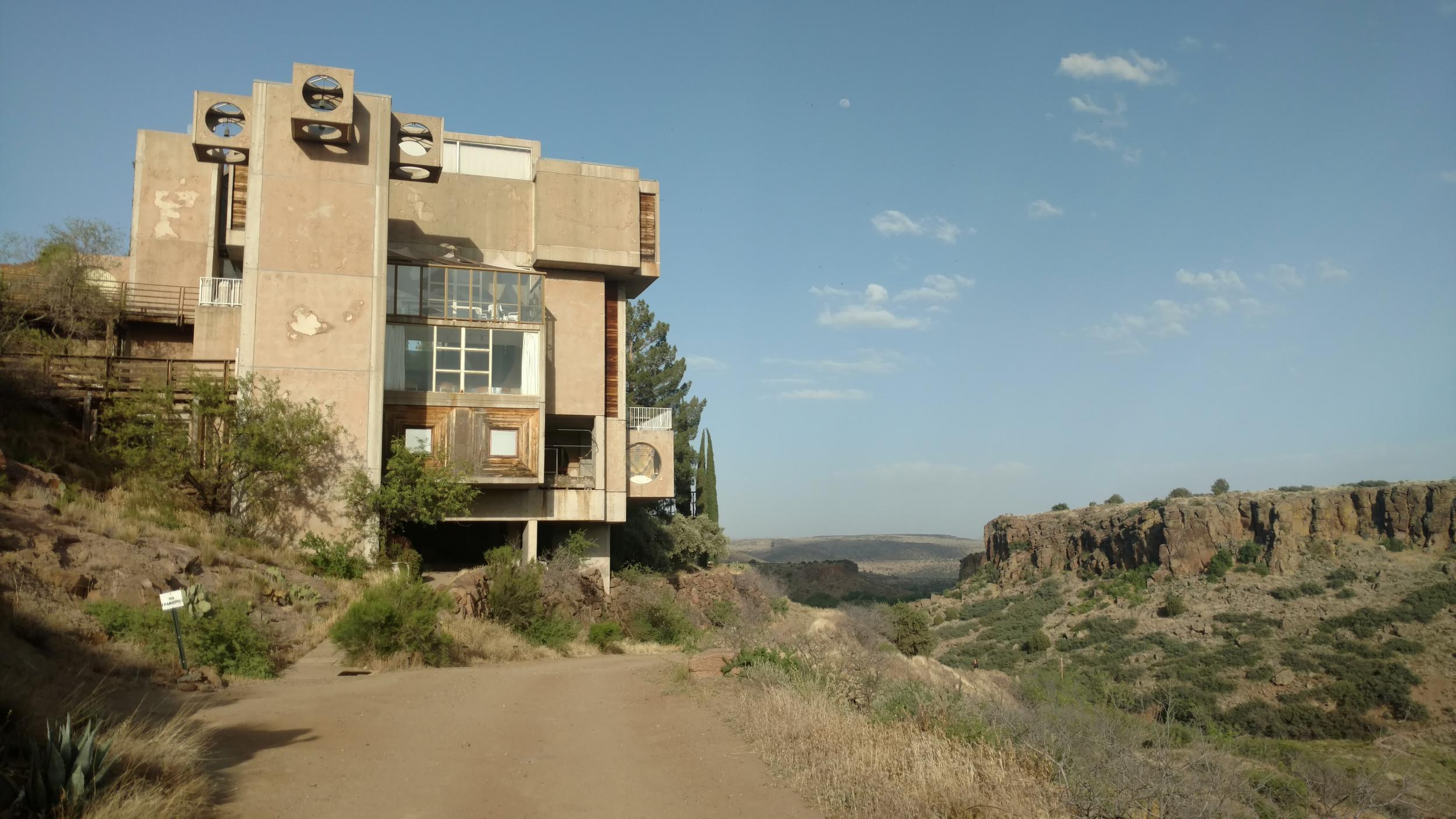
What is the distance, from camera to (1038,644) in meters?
53.8

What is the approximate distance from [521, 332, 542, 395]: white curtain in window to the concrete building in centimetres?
5

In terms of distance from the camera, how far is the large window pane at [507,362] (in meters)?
27.7

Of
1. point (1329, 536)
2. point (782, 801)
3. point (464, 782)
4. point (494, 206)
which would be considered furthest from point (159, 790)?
point (1329, 536)

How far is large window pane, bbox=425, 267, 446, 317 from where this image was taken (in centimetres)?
2734

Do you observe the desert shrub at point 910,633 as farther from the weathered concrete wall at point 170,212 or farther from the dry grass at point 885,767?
the weathered concrete wall at point 170,212

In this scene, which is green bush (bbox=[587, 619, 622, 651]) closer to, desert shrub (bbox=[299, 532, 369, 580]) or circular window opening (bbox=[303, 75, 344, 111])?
desert shrub (bbox=[299, 532, 369, 580])

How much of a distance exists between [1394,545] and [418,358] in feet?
174

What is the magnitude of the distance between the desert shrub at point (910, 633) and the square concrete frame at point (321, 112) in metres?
27.2

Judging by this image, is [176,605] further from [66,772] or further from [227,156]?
[227,156]

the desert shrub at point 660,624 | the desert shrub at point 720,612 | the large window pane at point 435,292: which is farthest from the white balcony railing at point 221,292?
the desert shrub at point 720,612

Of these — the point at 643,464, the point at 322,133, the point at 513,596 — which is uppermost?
the point at 322,133

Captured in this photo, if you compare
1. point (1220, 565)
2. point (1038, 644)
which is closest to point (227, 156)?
point (1038, 644)

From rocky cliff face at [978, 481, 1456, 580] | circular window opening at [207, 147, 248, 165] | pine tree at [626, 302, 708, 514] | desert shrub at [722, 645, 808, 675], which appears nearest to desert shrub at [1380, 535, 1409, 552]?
rocky cliff face at [978, 481, 1456, 580]

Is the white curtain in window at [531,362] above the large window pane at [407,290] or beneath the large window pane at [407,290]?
beneath
